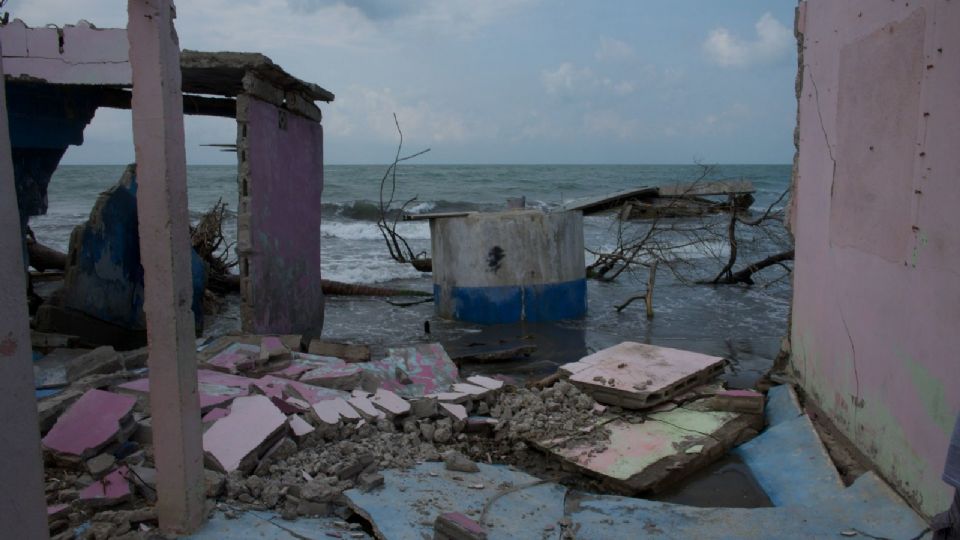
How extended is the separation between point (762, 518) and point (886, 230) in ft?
5.57

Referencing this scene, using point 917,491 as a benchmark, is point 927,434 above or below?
above

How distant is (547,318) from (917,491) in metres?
6.22

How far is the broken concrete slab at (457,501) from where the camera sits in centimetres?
366

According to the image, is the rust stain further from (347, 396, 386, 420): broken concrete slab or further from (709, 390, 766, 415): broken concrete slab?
(709, 390, 766, 415): broken concrete slab

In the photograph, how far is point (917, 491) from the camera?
3.52m

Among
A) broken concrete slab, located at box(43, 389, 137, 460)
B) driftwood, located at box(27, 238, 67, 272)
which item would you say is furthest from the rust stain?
driftwood, located at box(27, 238, 67, 272)

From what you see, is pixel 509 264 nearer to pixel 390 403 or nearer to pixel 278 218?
pixel 278 218

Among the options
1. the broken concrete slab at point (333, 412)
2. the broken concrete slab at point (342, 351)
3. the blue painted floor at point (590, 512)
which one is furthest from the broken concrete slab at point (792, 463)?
the broken concrete slab at point (342, 351)

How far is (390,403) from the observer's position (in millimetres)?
5156

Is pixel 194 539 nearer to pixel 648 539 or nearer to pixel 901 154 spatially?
pixel 648 539

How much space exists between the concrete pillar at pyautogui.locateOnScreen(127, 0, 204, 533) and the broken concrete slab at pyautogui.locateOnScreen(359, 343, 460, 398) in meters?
2.54

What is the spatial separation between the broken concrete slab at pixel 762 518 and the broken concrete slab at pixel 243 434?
1.76 meters

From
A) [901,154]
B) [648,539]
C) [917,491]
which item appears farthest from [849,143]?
[648,539]

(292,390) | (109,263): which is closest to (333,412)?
(292,390)
